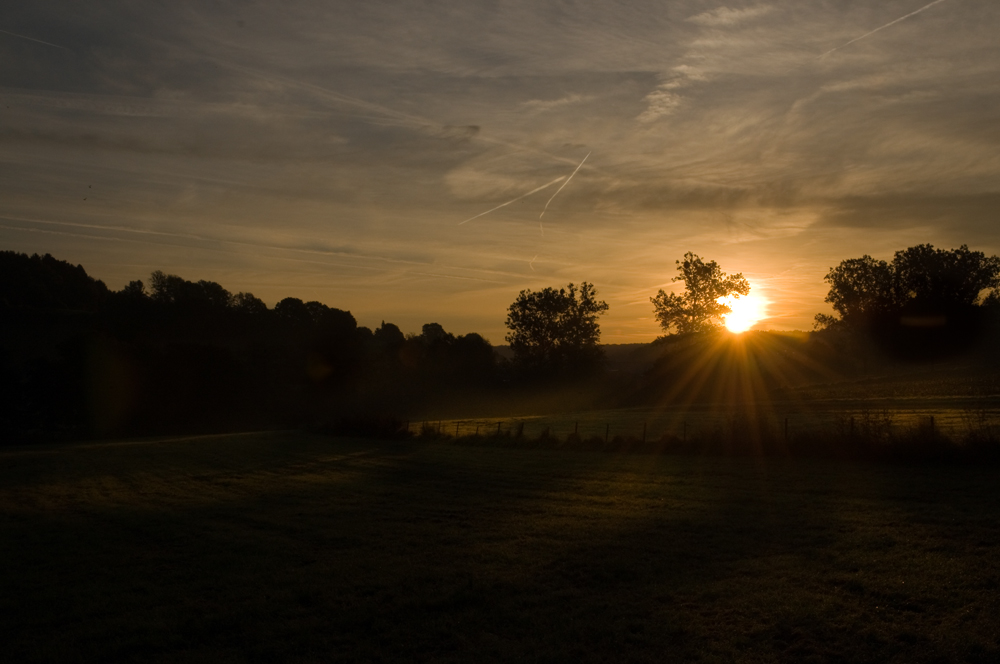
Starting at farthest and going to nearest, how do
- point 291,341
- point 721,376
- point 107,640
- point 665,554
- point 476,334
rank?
point 476,334 → point 291,341 → point 721,376 → point 665,554 → point 107,640

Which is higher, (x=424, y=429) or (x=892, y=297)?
(x=892, y=297)

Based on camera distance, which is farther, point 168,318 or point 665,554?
point 168,318

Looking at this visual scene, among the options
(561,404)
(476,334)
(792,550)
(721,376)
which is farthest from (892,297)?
(792,550)

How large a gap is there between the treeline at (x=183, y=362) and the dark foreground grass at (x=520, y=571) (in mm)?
46155

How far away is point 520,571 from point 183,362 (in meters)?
66.0

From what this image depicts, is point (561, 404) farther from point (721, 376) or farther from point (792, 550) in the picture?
point (792, 550)

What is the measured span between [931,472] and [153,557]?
18.3 metres

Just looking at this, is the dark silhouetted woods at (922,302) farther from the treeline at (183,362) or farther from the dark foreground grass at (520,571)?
the dark foreground grass at (520,571)

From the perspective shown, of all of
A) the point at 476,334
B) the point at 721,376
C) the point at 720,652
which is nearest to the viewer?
the point at 720,652

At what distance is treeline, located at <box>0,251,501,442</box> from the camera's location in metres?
61.6

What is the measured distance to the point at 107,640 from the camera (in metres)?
7.39

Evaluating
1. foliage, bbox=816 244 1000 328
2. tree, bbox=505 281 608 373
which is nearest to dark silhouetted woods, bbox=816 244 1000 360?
foliage, bbox=816 244 1000 328

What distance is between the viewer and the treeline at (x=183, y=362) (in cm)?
6159

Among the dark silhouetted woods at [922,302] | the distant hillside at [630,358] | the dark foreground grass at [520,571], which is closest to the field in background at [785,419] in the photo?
the dark foreground grass at [520,571]
